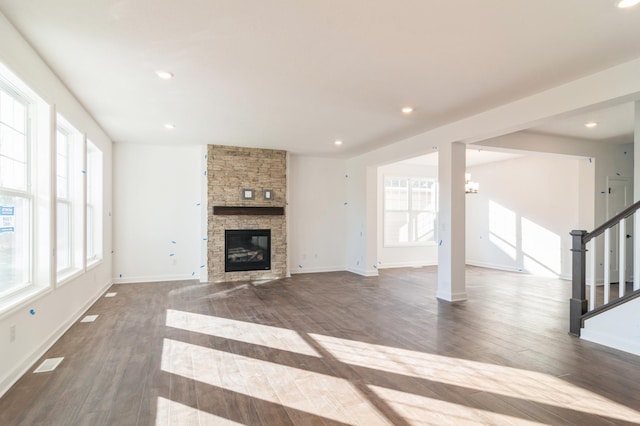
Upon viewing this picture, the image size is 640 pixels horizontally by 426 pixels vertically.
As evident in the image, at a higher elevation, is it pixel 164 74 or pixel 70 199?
pixel 164 74

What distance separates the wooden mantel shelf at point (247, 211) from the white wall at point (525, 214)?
5.46 meters

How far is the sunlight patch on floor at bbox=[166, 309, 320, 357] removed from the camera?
133 inches

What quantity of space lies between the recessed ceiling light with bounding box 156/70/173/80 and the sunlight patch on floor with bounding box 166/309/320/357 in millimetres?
2691

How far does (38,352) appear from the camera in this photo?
307 cm

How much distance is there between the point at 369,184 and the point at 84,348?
230 inches

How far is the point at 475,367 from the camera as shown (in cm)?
287

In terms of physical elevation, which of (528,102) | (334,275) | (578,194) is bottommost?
(334,275)

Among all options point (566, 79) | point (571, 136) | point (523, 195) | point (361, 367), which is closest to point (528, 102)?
point (566, 79)

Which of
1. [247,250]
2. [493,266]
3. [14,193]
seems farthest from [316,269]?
[14,193]

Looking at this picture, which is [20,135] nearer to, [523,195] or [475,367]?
[475,367]

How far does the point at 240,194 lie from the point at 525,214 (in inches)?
257

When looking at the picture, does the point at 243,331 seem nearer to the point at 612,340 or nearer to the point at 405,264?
the point at 612,340

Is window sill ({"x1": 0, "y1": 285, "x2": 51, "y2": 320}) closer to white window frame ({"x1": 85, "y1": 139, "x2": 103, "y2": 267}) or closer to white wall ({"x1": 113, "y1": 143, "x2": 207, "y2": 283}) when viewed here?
white window frame ({"x1": 85, "y1": 139, "x2": 103, "y2": 267})

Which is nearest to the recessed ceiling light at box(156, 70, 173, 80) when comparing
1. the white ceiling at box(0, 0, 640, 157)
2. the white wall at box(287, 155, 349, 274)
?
the white ceiling at box(0, 0, 640, 157)
